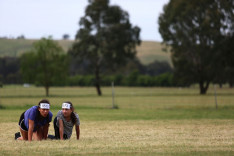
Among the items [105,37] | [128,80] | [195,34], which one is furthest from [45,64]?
[128,80]

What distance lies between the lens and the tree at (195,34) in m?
58.4

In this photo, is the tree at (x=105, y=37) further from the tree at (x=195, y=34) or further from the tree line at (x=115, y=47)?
the tree at (x=195, y=34)

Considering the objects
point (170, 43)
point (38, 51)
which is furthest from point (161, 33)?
point (38, 51)

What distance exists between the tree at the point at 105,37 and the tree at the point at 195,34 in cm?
573

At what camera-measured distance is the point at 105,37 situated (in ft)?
235

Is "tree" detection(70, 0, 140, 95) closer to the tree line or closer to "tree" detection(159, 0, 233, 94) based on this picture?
the tree line

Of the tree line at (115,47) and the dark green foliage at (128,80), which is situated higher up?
the tree line at (115,47)

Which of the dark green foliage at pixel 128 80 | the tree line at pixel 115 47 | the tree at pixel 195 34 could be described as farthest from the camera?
the dark green foliage at pixel 128 80

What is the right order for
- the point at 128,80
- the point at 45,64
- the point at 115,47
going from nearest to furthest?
the point at 115,47 → the point at 45,64 → the point at 128,80

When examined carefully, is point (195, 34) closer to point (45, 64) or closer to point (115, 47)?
point (115, 47)

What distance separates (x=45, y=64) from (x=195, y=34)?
23.0 metres

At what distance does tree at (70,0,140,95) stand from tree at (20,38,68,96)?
9.75 feet

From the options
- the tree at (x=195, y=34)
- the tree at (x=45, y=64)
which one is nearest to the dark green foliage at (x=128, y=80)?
the tree at (x=195, y=34)

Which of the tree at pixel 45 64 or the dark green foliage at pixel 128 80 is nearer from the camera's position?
the tree at pixel 45 64
